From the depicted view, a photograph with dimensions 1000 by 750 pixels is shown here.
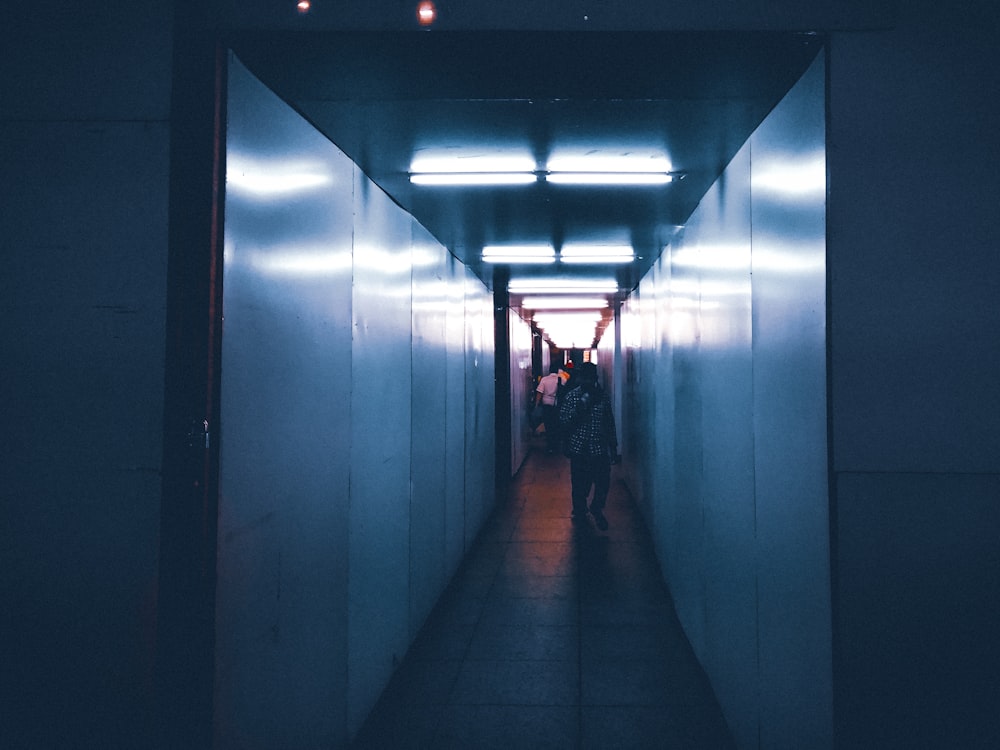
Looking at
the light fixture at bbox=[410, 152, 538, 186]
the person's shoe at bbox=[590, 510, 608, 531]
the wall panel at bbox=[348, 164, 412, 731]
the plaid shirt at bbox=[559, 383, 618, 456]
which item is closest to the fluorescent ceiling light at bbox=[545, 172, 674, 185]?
the light fixture at bbox=[410, 152, 538, 186]

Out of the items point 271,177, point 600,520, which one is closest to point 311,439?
point 271,177

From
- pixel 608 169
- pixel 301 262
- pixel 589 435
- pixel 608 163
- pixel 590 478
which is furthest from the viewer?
pixel 590 478

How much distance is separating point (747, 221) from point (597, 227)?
2138mm

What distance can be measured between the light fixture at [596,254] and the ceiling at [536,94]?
5.68 ft

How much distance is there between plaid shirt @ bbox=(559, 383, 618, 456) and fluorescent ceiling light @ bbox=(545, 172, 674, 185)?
4379 millimetres

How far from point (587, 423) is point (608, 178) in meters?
4.52

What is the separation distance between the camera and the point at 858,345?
1.90 m

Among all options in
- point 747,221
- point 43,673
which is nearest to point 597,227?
point 747,221

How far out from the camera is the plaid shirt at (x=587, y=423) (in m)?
7.77

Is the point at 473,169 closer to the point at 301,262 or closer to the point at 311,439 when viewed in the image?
the point at 301,262

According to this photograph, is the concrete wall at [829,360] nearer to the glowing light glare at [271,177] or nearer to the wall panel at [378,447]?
the glowing light glare at [271,177]

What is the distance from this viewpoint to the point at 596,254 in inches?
249

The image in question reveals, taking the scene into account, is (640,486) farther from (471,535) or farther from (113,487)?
(113,487)

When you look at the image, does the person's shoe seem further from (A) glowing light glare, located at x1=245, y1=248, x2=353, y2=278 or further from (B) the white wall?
(A) glowing light glare, located at x1=245, y1=248, x2=353, y2=278
